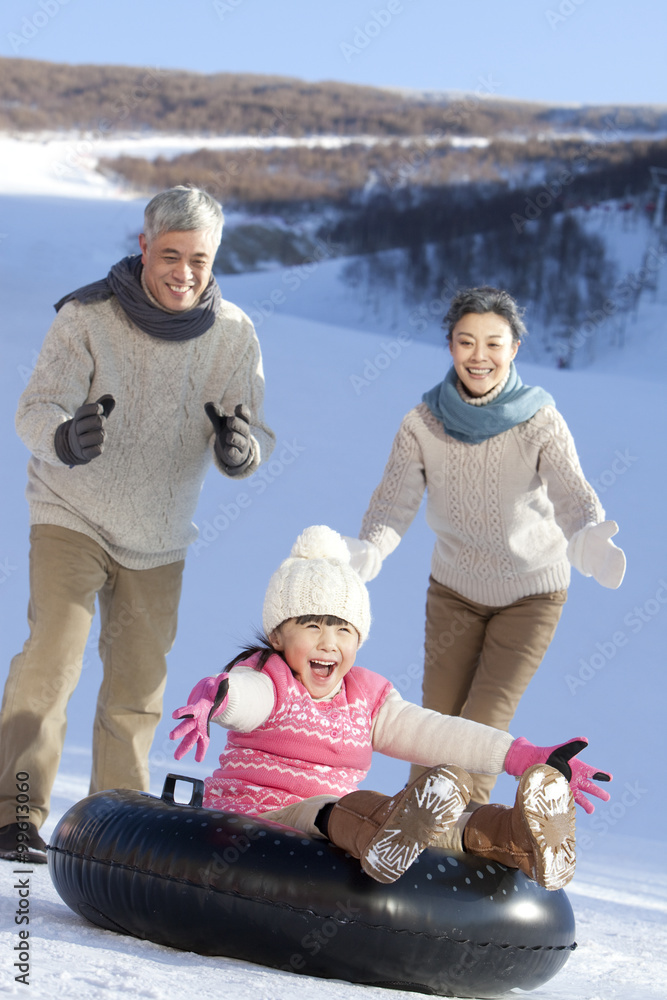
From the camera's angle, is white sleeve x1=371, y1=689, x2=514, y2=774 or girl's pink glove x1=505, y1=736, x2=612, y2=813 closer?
girl's pink glove x1=505, y1=736, x2=612, y2=813

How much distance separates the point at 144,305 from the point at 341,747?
1094 mm

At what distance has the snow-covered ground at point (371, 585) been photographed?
70.8 inches

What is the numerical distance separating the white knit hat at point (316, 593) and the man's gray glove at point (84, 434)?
47 centimetres

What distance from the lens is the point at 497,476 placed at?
101 inches

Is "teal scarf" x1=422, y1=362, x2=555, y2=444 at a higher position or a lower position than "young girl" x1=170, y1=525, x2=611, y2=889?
higher

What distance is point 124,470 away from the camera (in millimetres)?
2518

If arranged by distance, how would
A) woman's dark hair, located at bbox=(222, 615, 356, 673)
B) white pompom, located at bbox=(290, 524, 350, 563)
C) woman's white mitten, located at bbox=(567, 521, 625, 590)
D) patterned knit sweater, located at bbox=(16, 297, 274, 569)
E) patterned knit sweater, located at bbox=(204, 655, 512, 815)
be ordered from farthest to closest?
patterned knit sweater, located at bbox=(16, 297, 274, 569), woman's white mitten, located at bbox=(567, 521, 625, 590), white pompom, located at bbox=(290, 524, 350, 563), woman's dark hair, located at bbox=(222, 615, 356, 673), patterned knit sweater, located at bbox=(204, 655, 512, 815)

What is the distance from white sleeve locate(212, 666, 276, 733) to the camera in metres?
1.83

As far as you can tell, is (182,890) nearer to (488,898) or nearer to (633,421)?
(488,898)


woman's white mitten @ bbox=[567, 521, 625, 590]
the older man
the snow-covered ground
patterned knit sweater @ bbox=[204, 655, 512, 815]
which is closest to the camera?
the snow-covered ground

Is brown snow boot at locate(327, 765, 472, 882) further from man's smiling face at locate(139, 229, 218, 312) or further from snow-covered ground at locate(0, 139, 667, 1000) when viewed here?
man's smiling face at locate(139, 229, 218, 312)

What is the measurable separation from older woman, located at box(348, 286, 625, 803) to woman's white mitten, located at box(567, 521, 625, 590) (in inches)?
1.9

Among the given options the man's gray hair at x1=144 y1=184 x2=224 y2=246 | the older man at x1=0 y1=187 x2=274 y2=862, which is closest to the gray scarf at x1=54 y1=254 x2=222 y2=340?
the older man at x1=0 y1=187 x2=274 y2=862

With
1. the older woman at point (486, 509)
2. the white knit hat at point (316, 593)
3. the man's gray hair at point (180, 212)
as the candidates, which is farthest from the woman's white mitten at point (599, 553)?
the man's gray hair at point (180, 212)
